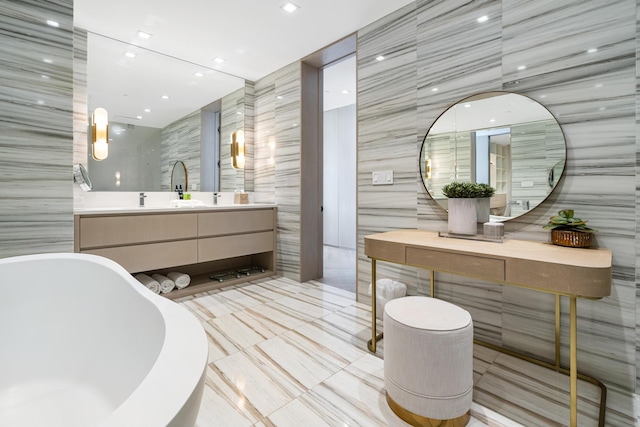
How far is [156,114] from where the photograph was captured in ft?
10.8

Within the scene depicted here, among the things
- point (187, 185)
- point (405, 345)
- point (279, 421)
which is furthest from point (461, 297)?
point (187, 185)

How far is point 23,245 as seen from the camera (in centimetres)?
199

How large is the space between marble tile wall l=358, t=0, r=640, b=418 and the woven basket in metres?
0.15

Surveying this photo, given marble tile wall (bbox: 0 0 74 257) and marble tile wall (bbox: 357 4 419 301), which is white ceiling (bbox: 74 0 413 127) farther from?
marble tile wall (bbox: 0 0 74 257)

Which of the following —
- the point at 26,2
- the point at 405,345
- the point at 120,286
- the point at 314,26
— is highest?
the point at 314,26

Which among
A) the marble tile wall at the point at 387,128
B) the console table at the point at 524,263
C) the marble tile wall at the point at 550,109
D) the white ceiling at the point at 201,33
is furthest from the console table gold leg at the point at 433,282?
the white ceiling at the point at 201,33

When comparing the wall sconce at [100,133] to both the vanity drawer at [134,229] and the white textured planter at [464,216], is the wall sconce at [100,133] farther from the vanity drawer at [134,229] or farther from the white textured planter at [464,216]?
the white textured planter at [464,216]

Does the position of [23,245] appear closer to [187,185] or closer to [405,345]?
[187,185]

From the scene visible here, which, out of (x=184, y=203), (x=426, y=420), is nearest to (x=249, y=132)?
(x=184, y=203)

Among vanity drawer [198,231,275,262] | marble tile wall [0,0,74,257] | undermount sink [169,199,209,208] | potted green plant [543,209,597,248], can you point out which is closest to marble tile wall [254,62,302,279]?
vanity drawer [198,231,275,262]

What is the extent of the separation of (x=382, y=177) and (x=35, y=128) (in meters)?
2.57

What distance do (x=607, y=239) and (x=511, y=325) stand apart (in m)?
0.75

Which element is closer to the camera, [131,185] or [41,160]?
[41,160]

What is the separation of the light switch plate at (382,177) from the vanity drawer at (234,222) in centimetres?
149
